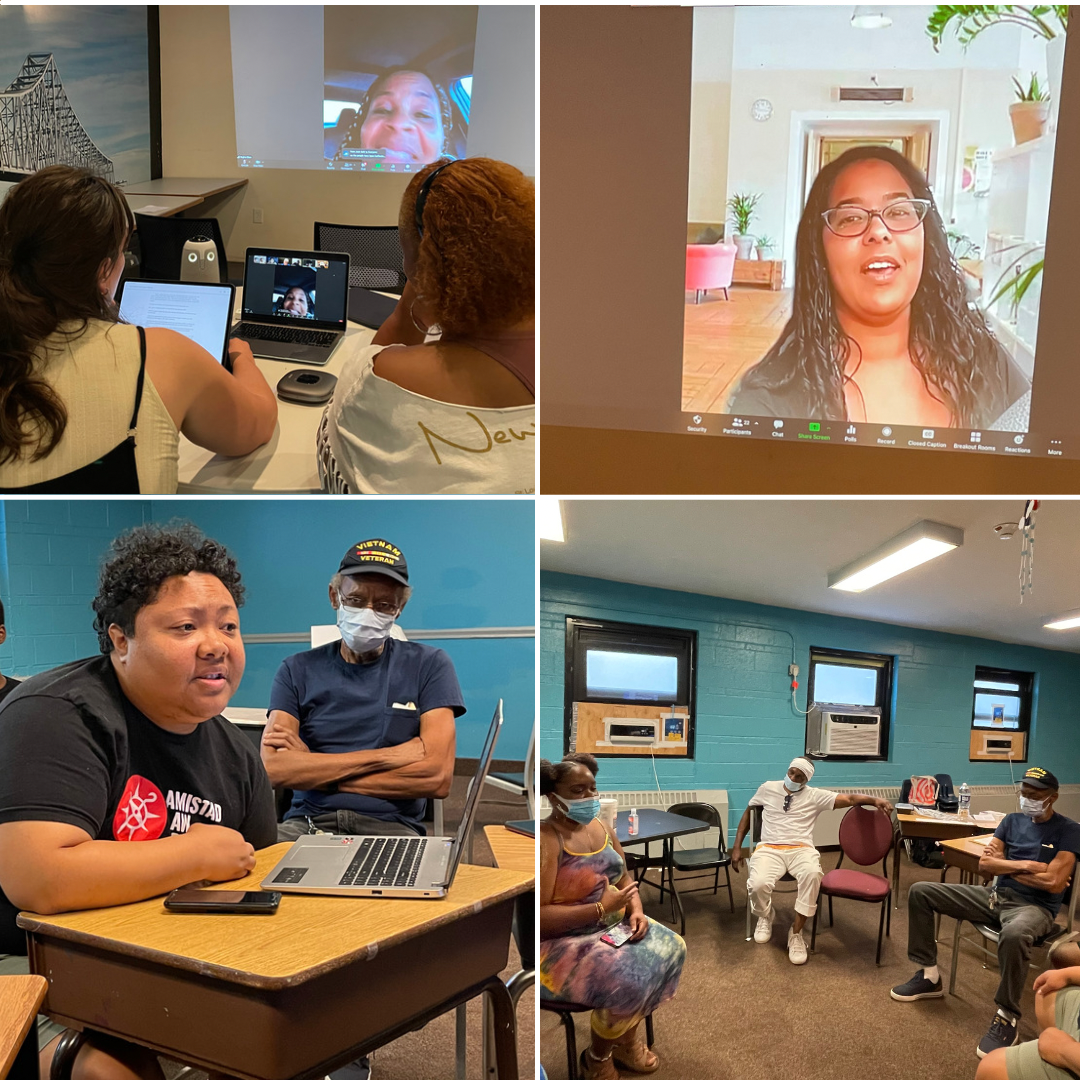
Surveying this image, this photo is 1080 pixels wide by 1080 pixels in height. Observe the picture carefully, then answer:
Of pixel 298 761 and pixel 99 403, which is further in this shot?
pixel 298 761

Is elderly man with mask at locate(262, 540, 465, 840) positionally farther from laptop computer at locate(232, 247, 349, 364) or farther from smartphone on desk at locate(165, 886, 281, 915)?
laptop computer at locate(232, 247, 349, 364)

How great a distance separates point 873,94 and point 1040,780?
160cm

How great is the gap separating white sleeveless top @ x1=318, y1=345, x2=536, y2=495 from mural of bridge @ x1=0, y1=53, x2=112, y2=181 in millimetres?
705

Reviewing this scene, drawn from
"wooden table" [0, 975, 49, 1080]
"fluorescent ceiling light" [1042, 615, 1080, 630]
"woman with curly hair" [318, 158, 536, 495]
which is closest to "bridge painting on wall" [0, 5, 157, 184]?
"woman with curly hair" [318, 158, 536, 495]

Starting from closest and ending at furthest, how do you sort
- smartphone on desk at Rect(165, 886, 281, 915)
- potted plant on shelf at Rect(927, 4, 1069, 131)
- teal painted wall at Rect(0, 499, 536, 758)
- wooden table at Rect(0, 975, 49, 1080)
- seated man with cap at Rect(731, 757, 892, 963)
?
wooden table at Rect(0, 975, 49, 1080) → smartphone on desk at Rect(165, 886, 281, 915) → teal painted wall at Rect(0, 499, 536, 758) → potted plant on shelf at Rect(927, 4, 1069, 131) → seated man with cap at Rect(731, 757, 892, 963)

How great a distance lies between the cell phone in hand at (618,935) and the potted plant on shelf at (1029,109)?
76.6 inches

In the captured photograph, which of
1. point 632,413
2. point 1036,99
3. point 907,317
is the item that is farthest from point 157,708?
point 1036,99

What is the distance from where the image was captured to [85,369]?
5.70ft

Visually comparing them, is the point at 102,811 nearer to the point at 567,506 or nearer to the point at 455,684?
the point at 455,684

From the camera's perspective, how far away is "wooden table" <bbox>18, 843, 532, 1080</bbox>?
1341mm

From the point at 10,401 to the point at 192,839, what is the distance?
0.91 meters

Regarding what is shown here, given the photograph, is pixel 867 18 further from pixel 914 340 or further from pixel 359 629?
pixel 359 629

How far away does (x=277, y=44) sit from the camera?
1.78m

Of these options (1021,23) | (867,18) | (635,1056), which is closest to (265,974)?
(635,1056)
